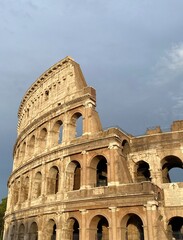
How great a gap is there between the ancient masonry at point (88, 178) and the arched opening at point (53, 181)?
0.26 ft

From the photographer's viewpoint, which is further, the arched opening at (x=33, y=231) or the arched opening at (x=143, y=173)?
the arched opening at (x=143, y=173)

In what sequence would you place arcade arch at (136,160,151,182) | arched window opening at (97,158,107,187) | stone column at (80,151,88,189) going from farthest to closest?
1. arcade arch at (136,160,151,182)
2. arched window opening at (97,158,107,187)
3. stone column at (80,151,88,189)

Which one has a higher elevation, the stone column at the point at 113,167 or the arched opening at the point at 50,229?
the stone column at the point at 113,167

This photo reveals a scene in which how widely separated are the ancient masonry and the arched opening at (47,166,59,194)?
0.26ft

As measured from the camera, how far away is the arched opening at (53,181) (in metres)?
23.4

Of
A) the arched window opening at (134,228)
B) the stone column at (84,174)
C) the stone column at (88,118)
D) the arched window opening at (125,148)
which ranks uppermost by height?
the stone column at (88,118)

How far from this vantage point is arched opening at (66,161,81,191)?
851 inches

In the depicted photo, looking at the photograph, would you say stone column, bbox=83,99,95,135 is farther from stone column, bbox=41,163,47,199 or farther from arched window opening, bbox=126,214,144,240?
arched window opening, bbox=126,214,144,240

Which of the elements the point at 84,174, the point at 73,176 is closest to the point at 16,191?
the point at 73,176

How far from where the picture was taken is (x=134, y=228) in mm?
19750

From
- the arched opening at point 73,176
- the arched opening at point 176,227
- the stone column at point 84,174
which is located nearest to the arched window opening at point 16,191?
the arched opening at point 73,176

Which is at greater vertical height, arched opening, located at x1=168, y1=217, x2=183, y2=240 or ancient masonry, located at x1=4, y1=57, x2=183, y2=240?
ancient masonry, located at x1=4, y1=57, x2=183, y2=240

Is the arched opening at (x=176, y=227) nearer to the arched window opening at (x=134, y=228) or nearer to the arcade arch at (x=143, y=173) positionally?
the arched window opening at (x=134, y=228)

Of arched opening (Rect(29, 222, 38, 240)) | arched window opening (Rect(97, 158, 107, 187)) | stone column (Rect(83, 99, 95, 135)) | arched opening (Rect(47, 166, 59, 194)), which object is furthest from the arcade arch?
arched opening (Rect(29, 222, 38, 240))
